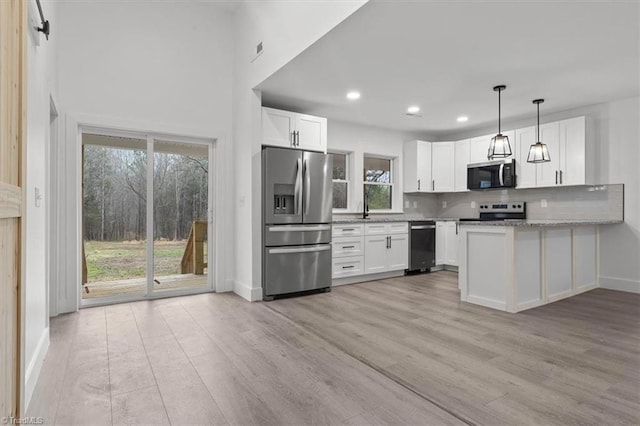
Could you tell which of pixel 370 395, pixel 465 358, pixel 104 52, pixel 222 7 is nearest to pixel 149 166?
pixel 104 52

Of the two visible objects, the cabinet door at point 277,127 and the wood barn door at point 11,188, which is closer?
the wood barn door at point 11,188

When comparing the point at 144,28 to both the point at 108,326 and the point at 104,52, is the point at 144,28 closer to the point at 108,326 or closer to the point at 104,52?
the point at 104,52

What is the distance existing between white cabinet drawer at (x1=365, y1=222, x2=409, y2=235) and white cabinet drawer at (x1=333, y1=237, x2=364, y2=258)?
0.21 metres

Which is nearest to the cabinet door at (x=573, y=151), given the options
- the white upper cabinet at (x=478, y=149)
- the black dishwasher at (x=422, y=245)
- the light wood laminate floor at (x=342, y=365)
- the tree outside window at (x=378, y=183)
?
the white upper cabinet at (x=478, y=149)

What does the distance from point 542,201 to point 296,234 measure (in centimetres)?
390

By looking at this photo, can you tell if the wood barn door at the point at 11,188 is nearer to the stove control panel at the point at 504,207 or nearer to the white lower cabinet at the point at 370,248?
the white lower cabinet at the point at 370,248

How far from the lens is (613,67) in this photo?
3596 mm

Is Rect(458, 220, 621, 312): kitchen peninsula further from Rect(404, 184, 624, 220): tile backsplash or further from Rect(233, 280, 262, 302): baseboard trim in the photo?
Rect(233, 280, 262, 302): baseboard trim

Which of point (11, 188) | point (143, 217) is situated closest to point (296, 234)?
point (143, 217)

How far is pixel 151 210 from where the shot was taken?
4.22m

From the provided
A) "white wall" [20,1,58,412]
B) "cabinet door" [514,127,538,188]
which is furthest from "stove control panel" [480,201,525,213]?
"white wall" [20,1,58,412]

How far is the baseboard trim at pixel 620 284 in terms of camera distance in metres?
4.57

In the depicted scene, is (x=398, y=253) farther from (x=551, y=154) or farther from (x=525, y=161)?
(x=551, y=154)

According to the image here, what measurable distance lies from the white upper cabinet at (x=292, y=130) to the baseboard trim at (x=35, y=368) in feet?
9.12
